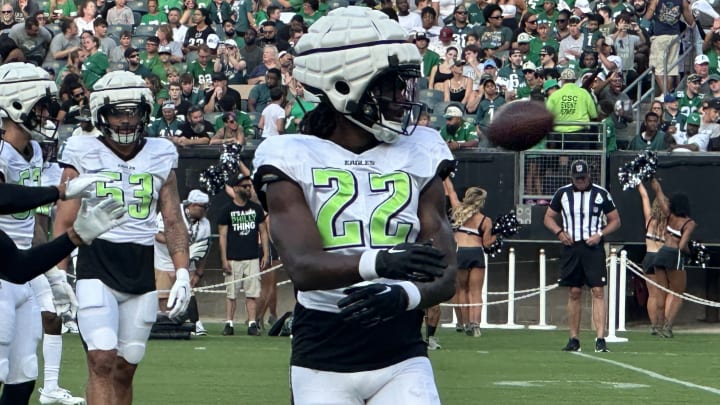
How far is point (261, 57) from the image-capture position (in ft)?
72.1

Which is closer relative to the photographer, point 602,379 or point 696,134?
point 602,379

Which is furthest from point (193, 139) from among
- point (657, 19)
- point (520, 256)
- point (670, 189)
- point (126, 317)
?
point (126, 317)

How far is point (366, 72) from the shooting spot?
462cm

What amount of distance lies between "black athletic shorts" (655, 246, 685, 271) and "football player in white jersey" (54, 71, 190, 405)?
10.8m

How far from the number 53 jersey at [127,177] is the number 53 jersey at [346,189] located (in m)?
3.42

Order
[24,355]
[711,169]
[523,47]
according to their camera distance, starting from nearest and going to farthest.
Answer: [24,355]
[711,169]
[523,47]

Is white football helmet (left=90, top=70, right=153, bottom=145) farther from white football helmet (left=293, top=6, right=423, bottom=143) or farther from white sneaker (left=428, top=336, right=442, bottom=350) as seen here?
white sneaker (left=428, top=336, right=442, bottom=350)

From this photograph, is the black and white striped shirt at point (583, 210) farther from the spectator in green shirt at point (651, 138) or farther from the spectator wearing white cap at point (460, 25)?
the spectator wearing white cap at point (460, 25)

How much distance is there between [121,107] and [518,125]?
2703 mm

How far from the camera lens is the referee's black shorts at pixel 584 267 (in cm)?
1491

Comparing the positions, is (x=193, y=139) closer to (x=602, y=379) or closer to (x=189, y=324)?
(x=189, y=324)

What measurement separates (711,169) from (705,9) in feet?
13.4

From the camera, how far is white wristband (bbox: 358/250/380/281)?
4281 millimetres

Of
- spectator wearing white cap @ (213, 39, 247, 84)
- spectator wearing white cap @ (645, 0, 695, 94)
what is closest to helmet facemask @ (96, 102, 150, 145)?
spectator wearing white cap @ (213, 39, 247, 84)
